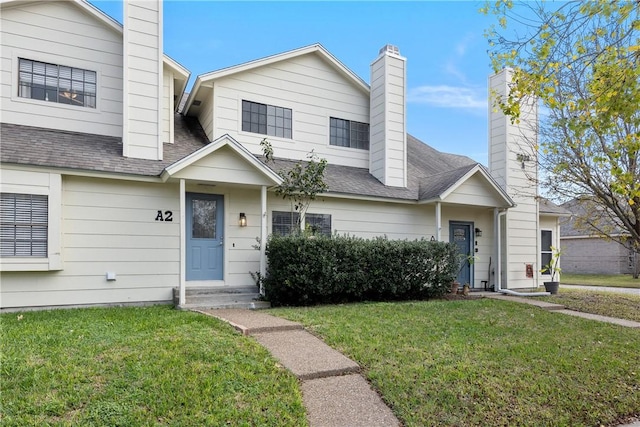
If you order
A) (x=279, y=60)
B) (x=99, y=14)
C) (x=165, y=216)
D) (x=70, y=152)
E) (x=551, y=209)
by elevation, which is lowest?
(x=165, y=216)

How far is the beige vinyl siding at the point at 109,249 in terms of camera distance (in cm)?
755

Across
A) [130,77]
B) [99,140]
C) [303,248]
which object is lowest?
[303,248]

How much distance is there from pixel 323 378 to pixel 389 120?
29.9 feet

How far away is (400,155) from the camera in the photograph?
12078 mm

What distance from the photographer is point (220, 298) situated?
8367mm

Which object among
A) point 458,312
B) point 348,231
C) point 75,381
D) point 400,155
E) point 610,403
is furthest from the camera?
point 400,155

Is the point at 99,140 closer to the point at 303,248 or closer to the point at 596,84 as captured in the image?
the point at 303,248

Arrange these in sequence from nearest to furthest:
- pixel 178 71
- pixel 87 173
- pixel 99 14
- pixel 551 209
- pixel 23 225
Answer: pixel 23 225
pixel 87 173
pixel 99 14
pixel 178 71
pixel 551 209

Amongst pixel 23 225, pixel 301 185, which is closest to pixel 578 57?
pixel 301 185

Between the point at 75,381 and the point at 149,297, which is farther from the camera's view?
the point at 149,297

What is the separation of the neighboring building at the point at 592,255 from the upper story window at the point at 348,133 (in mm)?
16500

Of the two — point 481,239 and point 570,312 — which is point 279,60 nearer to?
point 481,239

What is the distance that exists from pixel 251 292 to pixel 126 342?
162 inches

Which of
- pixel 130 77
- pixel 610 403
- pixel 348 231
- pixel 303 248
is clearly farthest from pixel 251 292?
pixel 610 403
